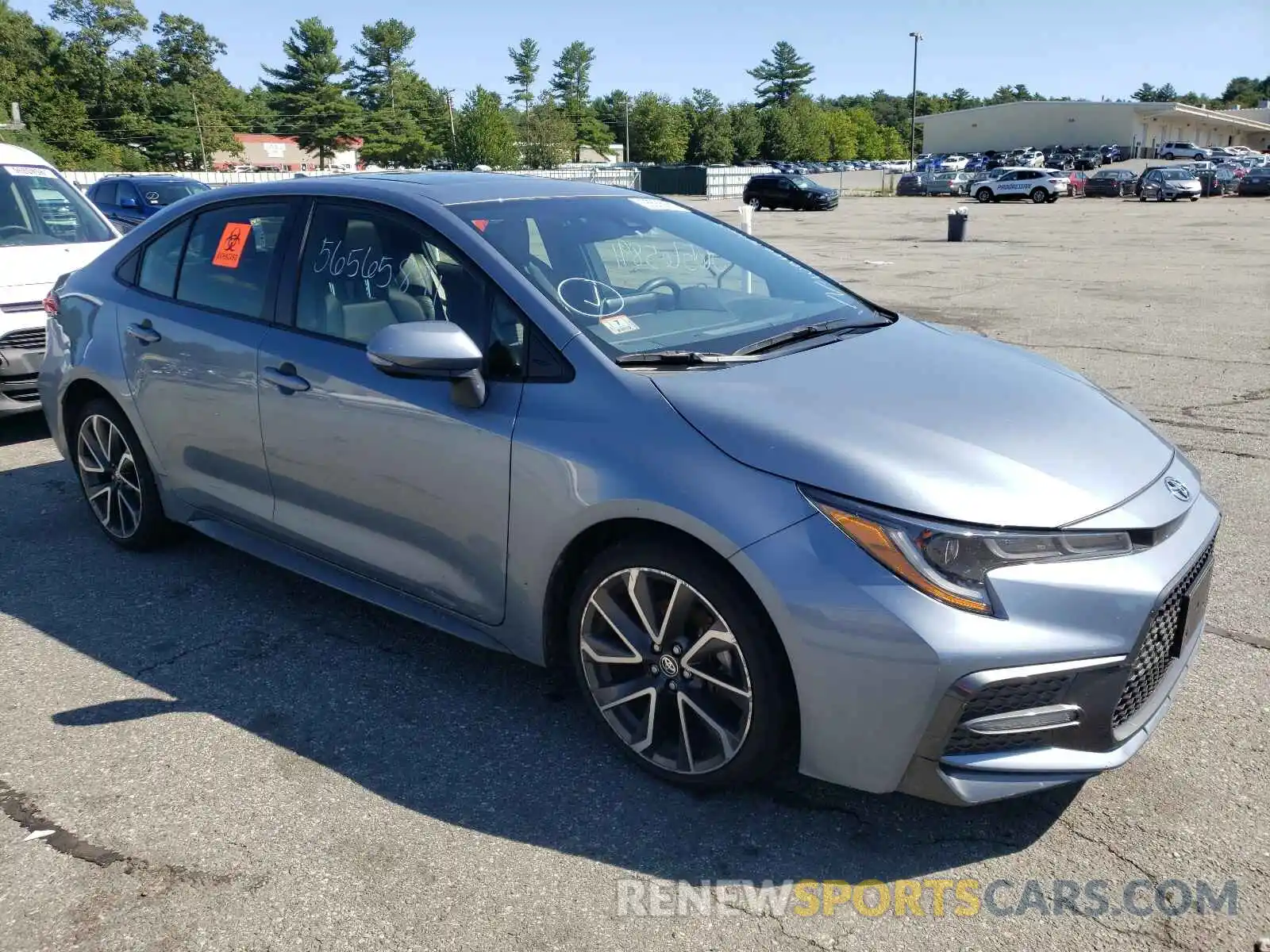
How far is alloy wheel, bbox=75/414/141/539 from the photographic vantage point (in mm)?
4664

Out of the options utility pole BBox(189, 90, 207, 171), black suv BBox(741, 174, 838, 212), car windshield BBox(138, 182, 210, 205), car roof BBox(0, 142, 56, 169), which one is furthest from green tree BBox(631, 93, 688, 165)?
car roof BBox(0, 142, 56, 169)

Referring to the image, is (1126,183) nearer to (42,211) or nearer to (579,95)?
(42,211)

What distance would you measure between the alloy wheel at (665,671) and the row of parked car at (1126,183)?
48.4 meters

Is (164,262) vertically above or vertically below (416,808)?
above

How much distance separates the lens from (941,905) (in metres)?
2.48

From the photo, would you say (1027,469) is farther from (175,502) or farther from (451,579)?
(175,502)

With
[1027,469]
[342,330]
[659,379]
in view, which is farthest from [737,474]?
[342,330]

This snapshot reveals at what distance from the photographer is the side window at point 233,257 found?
3951 millimetres

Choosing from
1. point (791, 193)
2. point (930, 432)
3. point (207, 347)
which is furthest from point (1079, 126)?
point (930, 432)

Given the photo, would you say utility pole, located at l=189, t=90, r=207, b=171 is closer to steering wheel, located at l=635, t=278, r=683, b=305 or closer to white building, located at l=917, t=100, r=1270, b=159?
white building, located at l=917, t=100, r=1270, b=159

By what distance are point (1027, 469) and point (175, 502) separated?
3.47 metres

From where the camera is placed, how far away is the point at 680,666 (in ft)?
9.25

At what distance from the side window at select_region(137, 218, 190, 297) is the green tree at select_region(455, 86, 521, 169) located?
8666cm

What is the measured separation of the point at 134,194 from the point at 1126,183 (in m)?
45.0
